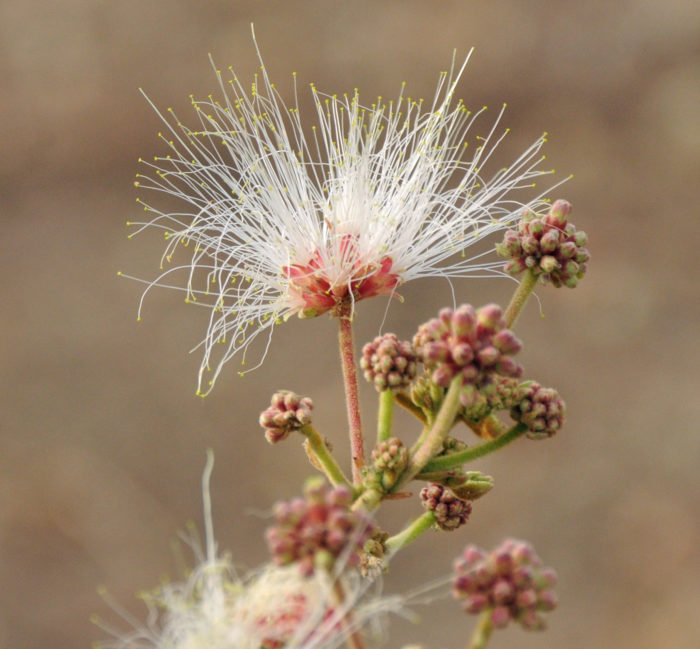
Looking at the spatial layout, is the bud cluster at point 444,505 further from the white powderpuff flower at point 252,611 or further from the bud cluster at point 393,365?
the white powderpuff flower at point 252,611

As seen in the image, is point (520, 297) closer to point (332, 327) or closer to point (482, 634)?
point (482, 634)

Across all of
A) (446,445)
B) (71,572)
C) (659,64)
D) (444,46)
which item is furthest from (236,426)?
(446,445)

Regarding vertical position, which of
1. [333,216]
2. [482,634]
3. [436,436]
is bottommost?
[482,634]

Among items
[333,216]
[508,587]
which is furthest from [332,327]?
[508,587]

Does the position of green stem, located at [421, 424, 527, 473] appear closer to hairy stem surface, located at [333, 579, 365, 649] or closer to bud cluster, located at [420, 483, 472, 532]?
bud cluster, located at [420, 483, 472, 532]

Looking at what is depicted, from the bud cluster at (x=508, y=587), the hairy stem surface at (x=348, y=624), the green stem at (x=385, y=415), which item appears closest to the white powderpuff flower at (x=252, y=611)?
the hairy stem surface at (x=348, y=624)

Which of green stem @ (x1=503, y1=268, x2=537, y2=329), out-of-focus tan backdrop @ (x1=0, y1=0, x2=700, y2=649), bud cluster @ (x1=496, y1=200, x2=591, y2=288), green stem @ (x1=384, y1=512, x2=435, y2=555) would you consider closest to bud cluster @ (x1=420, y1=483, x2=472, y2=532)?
green stem @ (x1=384, y1=512, x2=435, y2=555)

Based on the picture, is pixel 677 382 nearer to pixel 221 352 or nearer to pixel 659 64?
pixel 659 64
